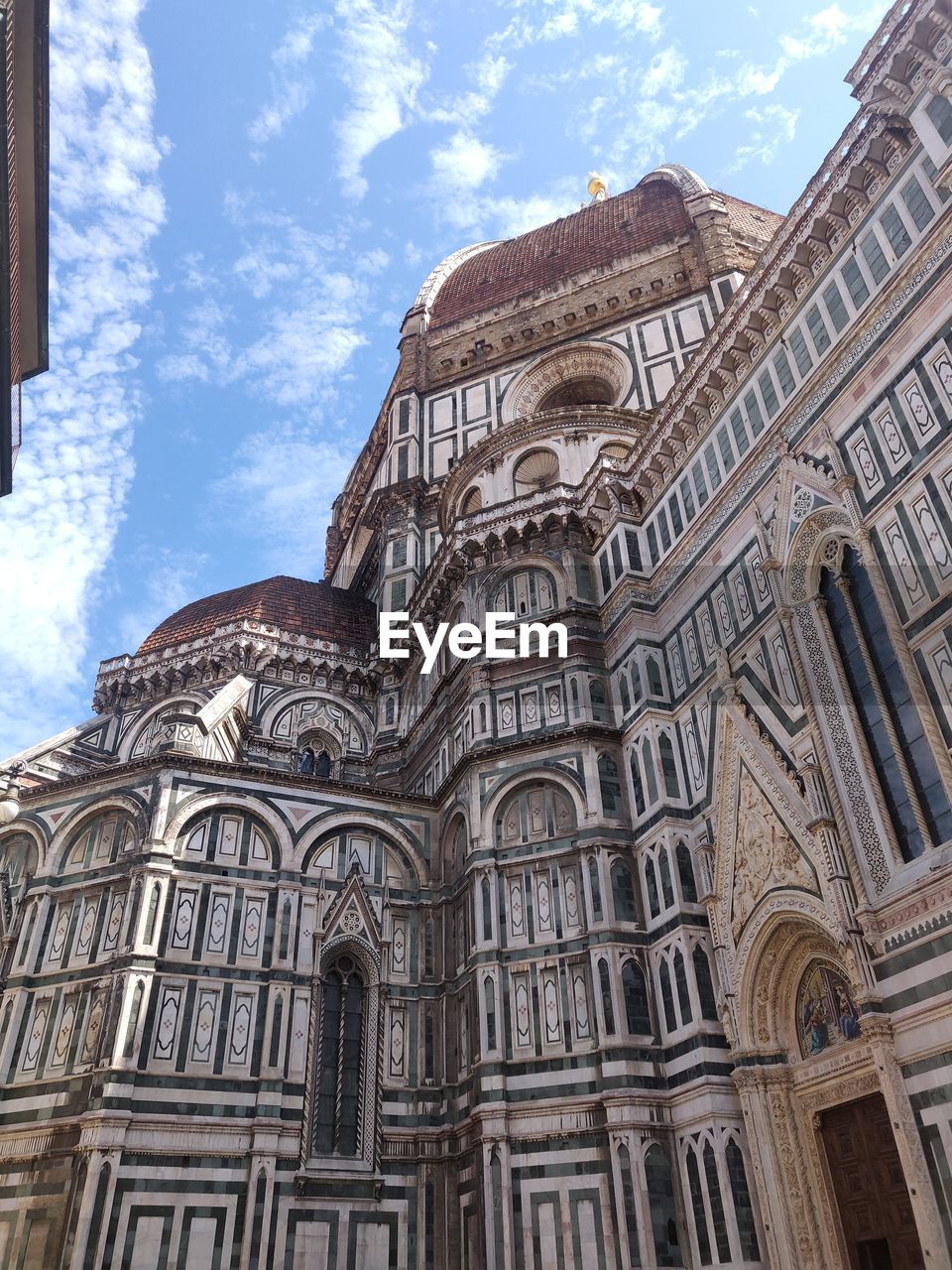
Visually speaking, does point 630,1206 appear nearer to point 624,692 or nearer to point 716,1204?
point 716,1204

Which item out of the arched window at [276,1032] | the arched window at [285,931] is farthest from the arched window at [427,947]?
the arched window at [276,1032]

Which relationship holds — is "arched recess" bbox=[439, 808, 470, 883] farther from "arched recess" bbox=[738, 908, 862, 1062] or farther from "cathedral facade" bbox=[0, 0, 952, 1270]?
"arched recess" bbox=[738, 908, 862, 1062]

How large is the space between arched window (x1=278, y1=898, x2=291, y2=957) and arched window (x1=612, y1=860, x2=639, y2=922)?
635cm

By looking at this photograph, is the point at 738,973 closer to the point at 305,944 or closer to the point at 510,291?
the point at 305,944

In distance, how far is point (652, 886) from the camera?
1886cm

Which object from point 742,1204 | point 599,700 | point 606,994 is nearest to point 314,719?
point 599,700

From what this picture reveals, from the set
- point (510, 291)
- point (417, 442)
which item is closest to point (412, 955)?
point (417, 442)

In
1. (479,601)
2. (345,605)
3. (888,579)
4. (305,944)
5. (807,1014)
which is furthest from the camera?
(345,605)

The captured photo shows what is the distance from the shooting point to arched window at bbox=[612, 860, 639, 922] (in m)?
19.0

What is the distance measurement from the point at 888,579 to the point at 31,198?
13.6 meters

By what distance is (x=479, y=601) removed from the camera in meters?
24.5

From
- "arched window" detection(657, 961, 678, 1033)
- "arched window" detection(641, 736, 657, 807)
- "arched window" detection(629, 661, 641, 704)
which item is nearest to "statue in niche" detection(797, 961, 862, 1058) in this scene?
"arched window" detection(657, 961, 678, 1033)

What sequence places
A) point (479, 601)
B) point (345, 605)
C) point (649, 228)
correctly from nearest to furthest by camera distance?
point (479, 601), point (345, 605), point (649, 228)

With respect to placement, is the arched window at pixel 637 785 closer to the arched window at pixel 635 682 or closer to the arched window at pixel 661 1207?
the arched window at pixel 635 682
